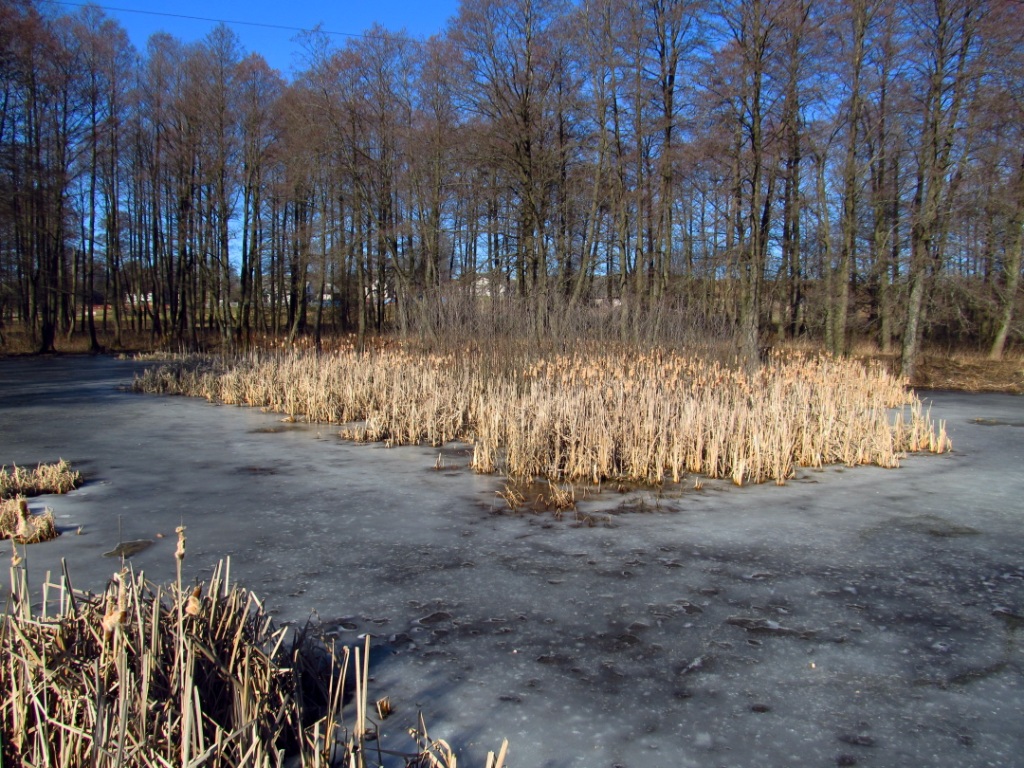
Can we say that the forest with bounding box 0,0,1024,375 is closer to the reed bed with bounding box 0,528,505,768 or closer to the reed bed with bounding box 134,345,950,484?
the reed bed with bounding box 134,345,950,484

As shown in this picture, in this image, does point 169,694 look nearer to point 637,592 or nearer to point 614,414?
point 637,592

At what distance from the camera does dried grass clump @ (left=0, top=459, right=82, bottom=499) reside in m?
5.61

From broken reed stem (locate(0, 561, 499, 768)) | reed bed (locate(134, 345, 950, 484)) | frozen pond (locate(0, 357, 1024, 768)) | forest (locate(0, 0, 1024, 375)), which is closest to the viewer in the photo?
broken reed stem (locate(0, 561, 499, 768))

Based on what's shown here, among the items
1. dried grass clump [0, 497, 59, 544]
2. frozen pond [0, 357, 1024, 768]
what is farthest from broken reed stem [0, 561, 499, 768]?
dried grass clump [0, 497, 59, 544]

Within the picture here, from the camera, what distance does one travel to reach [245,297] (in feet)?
85.1

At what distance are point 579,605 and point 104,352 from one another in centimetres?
2464

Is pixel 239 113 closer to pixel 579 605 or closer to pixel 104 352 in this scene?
pixel 104 352

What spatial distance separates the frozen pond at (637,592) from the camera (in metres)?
2.65

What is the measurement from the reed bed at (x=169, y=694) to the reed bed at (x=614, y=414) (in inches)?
165

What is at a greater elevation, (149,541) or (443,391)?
(443,391)

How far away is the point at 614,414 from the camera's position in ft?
23.2

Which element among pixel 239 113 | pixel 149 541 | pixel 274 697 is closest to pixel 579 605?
pixel 274 697

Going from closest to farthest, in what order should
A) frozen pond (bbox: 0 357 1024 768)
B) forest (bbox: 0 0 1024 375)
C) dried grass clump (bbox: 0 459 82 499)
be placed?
frozen pond (bbox: 0 357 1024 768)
dried grass clump (bbox: 0 459 82 499)
forest (bbox: 0 0 1024 375)

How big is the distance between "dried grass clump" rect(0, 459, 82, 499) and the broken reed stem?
3.75m
